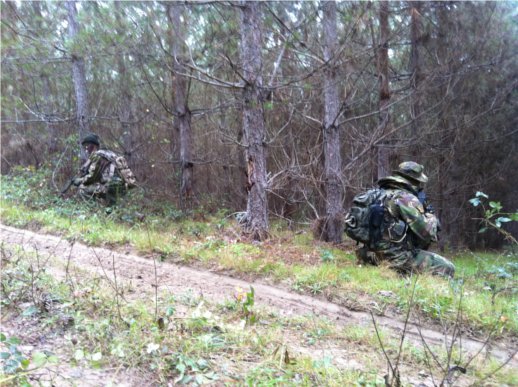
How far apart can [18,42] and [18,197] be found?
379cm

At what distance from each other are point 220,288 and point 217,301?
0.64 m

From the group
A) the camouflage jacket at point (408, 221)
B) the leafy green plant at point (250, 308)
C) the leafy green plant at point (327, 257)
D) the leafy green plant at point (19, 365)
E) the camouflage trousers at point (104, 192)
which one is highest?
the camouflage trousers at point (104, 192)

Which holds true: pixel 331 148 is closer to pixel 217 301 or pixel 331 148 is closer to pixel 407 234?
pixel 407 234

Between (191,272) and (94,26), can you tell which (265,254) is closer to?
(191,272)

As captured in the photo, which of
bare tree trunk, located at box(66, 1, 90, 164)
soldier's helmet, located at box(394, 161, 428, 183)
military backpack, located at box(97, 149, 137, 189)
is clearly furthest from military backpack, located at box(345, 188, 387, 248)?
bare tree trunk, located at box(66, 1, 90, 164)

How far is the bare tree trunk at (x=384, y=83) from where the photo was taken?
8.83 meters

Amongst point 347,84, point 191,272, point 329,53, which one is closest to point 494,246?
point 347,84

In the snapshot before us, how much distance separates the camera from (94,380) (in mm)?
2658

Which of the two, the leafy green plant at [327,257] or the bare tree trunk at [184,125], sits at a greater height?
the bare tree trunk at [184,125]

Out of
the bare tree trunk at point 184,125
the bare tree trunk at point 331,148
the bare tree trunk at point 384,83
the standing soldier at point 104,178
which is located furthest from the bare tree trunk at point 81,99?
the bare tree trunk at point 384,83

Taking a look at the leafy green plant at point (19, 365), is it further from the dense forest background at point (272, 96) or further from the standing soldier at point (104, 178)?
the standing soldier at point (104, 178)

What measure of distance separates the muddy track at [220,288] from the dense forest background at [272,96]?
2362 mm

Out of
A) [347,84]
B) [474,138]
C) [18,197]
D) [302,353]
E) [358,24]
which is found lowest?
[302,353]

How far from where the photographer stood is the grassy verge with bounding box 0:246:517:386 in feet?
9.05
